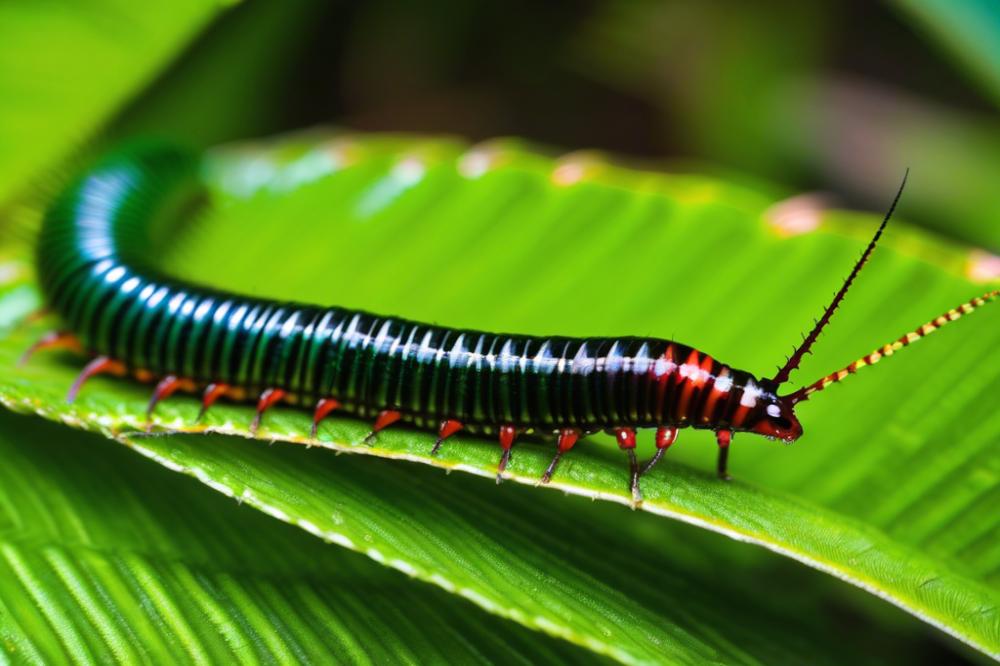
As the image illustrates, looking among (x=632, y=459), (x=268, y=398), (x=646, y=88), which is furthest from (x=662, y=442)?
(x=646, y=88)

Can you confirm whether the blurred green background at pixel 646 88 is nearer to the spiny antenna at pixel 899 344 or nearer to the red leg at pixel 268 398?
A: the red leg at pixel 268 398

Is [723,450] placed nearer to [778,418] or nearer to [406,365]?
[778,418]

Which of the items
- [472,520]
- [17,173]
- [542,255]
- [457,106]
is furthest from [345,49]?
[472,520]

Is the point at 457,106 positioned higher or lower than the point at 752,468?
higher

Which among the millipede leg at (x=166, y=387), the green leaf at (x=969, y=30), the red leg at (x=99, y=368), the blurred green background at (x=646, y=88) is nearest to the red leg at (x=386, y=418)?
the millipede leg at (x=166, y=387)

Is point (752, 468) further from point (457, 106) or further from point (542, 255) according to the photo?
point (457, 106)
